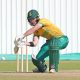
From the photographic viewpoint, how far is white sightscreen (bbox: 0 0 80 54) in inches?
678

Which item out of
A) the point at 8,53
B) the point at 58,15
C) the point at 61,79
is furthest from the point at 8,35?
the point at 61,79

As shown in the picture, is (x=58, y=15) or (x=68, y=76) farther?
(x=58, y=15)

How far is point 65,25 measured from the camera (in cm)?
1744

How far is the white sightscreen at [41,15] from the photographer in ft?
56.5

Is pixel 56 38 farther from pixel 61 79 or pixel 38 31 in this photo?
pixel 61 79

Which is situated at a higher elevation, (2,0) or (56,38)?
(2,0)

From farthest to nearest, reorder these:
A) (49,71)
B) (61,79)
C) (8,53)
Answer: (8,53), (49,71), (61,79)

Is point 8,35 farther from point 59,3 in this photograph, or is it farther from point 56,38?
point 56,38

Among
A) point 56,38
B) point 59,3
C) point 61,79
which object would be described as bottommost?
point 61,79

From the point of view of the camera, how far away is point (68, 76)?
26.3ft

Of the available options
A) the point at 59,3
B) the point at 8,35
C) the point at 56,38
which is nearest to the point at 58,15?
the point at 59,3

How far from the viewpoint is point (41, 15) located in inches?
682

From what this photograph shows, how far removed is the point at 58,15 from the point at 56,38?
8.56 metres

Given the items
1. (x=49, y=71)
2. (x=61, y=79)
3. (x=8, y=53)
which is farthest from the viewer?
(x=8, y=53)
